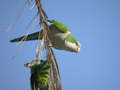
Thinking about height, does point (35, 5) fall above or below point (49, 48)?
above

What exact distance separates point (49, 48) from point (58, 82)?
11 cm

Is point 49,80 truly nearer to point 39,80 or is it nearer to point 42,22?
point 39,80

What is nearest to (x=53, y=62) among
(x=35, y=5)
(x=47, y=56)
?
(x=47, y=56)

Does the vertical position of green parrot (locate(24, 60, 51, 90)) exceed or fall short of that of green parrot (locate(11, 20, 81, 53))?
it falls short

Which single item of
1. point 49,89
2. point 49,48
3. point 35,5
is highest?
point 35,5

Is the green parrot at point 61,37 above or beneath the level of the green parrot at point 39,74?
Result: above

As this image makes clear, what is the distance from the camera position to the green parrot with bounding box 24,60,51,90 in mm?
520

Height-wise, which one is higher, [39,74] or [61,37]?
[61,37]

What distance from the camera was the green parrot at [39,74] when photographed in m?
0.52

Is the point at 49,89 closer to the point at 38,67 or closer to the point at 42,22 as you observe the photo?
the point at 38,67

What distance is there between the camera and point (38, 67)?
21.1 inches

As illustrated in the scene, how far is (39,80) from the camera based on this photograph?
0.52 m

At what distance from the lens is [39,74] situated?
528 mm

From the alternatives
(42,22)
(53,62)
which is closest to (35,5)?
(42,22)
